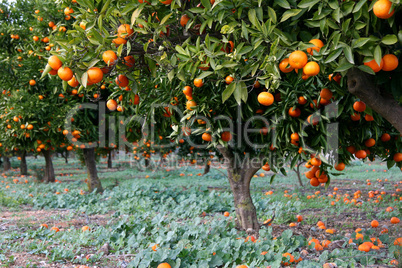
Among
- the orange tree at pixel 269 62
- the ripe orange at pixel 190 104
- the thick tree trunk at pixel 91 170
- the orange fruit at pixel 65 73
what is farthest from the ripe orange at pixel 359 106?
the thick tree trunk at pixel 91 170

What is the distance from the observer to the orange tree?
5.39ft

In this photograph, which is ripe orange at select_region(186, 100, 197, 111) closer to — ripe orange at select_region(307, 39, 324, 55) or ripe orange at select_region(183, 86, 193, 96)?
ripe orange at select_region(183, 86, 193, 96)

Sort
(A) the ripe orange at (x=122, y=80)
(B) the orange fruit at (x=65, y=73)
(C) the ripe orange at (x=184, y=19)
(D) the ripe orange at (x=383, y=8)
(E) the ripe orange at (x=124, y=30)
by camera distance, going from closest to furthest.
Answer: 1. (D) the ripe orange at (x=383, y=8)
2. (B) the orange fruit at (x=65, y=73)
3. (E) the ripe orange at (x=124, y=30)
4. (A) the ripe orange at (x=122, y=80)
5. (C) the ripe orange at (x=184, y=19)

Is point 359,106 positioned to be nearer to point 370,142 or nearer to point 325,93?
point 325,93

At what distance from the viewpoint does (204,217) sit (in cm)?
556

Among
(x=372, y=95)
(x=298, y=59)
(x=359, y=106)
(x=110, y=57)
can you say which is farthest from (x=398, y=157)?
(x=110, y=57)

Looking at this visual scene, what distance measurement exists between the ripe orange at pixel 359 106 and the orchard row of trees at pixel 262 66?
11 mm

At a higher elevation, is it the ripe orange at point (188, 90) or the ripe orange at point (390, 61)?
the ripe orange at point (188, 90)

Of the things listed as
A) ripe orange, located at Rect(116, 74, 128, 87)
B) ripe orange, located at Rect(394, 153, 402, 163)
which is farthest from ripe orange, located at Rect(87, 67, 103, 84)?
ripe orange, located at Rect(394, 153, 402, 163)

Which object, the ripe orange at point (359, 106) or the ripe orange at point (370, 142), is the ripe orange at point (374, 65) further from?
the ripe orange at point (370, 142)

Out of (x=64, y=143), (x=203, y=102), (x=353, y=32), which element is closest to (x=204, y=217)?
(x=203, y=102)

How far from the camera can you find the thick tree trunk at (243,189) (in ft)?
14.6

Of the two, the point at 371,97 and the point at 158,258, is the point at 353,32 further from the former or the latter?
the point at 158,258

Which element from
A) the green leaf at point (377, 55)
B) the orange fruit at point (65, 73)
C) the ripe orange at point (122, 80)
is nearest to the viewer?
the green leaf at point (377, 55)
